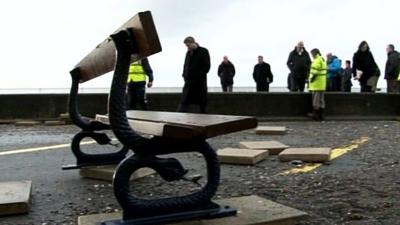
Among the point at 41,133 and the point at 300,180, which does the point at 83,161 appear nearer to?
the point at 300,180

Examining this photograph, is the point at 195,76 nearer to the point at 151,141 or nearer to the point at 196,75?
the point at 196,75

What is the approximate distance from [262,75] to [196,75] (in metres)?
8.60

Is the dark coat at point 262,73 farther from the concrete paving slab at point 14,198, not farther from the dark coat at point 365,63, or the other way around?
the concrete paving slab at point 14,198

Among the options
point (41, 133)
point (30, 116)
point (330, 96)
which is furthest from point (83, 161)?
point (330, 96)

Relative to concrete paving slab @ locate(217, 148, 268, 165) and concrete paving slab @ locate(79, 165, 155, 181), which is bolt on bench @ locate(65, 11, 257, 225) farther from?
concrete paving slab @ locate(217, 148, 268, 165)

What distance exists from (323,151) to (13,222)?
3.91 meters

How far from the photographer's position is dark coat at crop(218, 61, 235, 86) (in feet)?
72.4

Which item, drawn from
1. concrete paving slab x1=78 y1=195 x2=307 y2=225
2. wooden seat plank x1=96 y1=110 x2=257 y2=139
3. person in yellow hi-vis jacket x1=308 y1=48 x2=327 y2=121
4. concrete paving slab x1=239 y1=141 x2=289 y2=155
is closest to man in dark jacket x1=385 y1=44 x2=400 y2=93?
person in yellow hi-vis jacket x1=308 y1=48 x2=327 y2=121

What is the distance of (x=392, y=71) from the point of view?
1794 cm

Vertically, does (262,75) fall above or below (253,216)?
above

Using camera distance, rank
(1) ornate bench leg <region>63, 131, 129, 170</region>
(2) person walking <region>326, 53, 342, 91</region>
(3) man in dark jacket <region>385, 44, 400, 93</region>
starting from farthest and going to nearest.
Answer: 1. (2) person walking <region>326, 53, 342, 91</region>
2. (3) man in dark jacket <region>385, 44, 400, 93</region>
3. (1) ornate bench leg <region>63, 131, 129, 170</region>

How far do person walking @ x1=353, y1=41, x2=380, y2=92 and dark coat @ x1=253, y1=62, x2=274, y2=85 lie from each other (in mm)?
3484

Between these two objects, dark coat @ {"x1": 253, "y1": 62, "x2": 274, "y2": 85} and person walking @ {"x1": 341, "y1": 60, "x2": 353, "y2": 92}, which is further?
person walking @ {"x1": 341, "y1": 60, "x2": 353, "y2": 92}

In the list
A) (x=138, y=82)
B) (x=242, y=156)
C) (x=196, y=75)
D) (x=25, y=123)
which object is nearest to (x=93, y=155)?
(x=242, y=156)
